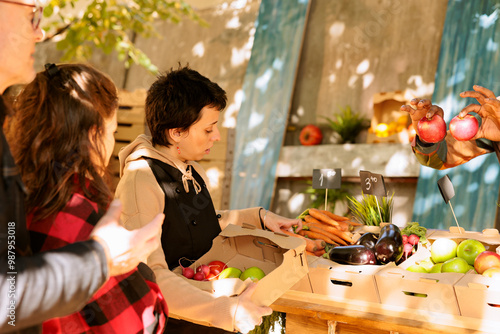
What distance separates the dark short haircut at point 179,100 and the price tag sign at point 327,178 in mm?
888

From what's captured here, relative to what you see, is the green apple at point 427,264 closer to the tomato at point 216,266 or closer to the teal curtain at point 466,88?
the tomato at point 216,266

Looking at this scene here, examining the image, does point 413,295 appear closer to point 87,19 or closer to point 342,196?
point 342,196

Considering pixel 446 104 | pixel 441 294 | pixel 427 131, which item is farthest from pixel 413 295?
pixel 446 104

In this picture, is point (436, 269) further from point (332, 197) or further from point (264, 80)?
point (264, 80)

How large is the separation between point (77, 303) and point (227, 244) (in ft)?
3.65

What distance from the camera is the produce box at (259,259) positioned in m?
1.42

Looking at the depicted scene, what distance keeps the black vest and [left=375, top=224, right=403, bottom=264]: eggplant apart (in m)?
0.68

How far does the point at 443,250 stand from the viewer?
6.63 ft

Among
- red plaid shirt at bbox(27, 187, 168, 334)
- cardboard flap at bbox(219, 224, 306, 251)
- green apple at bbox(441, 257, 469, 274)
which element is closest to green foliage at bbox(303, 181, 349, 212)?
green apple at bbox(441, 257, 469, 274)

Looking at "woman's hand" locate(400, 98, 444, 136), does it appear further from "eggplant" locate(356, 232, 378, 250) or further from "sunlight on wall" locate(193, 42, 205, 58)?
"sunlight on wall" locate(193, 42, 205, 58)

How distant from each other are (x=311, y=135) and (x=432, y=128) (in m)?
3.06

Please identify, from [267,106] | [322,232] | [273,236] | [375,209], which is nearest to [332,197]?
[267,106]

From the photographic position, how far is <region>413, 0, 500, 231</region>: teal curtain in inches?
156

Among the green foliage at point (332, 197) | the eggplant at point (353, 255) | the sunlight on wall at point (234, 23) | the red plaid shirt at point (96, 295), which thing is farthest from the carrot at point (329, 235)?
the sunlight on wall at point (234, 23)
